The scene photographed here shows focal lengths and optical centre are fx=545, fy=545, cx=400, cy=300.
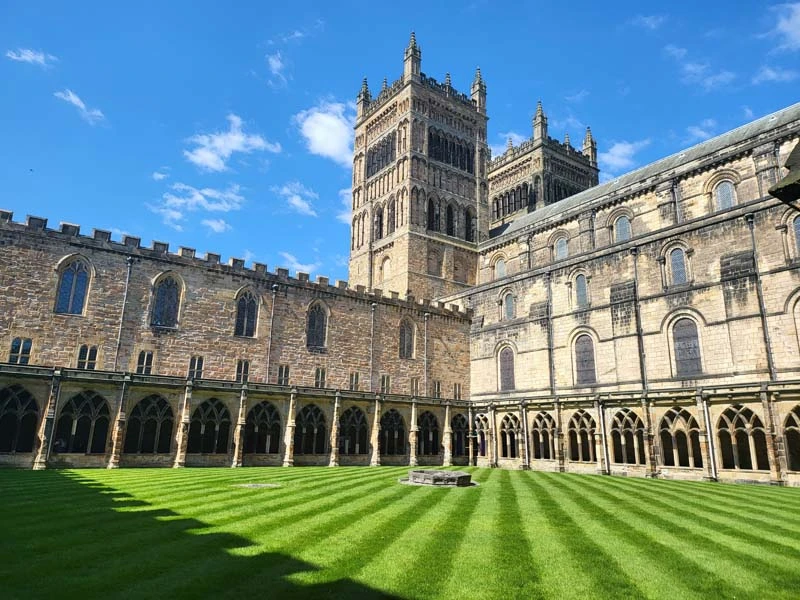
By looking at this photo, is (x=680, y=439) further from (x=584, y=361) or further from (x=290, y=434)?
(x=290, y=434)

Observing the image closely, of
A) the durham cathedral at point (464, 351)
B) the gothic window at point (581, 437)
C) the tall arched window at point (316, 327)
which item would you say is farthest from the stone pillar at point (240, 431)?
the gothic window at point (581, 437)

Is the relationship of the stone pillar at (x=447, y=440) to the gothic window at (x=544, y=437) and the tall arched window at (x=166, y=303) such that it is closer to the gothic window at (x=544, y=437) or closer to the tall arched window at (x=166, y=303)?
the gothic window at (x=544, y=437)

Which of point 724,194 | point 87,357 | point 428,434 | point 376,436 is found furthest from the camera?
point 724,194

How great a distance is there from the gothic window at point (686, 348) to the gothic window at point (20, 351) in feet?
118

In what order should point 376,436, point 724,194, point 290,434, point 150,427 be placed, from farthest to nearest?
point 724,194
point 376,436
point 290,434
point 150,427

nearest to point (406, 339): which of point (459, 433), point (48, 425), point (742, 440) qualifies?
point (459, 433)

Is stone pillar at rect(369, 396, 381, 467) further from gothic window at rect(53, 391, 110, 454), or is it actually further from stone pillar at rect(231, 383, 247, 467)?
gothic window at rect(53, 391, 110, 454)

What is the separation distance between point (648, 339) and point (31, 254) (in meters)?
35.9

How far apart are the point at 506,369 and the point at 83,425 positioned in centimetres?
2832

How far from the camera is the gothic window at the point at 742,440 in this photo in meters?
26.6

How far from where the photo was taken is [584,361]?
3675 centimetres

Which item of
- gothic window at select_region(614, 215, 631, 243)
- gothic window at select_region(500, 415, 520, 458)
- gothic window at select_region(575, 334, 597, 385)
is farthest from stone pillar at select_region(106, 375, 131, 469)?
gothic window at select_region(614, 215, 631, 243)

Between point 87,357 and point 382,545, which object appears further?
point 87,357

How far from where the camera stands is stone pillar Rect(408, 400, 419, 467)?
3634cm
